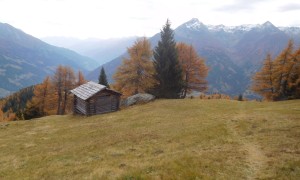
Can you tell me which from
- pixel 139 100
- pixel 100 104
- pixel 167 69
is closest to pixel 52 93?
pixel 100 104

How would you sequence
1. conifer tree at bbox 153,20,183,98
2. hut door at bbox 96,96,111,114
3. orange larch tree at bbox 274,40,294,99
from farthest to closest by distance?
conifer tree at bbox 153,20,183,98
orange larch tree at bbox 274,40,294,99
hut door at bbox 96,96,111,114

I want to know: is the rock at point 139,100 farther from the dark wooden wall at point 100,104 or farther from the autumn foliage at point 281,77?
the autumn foliage at point 281,77

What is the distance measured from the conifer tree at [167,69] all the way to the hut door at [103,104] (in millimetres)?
12939

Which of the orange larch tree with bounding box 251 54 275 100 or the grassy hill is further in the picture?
the orange larch tree with bounding box 251 54 275 100

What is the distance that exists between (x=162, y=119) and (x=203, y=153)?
15522 mm

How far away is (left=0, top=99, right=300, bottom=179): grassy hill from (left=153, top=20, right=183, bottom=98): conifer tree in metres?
23.4

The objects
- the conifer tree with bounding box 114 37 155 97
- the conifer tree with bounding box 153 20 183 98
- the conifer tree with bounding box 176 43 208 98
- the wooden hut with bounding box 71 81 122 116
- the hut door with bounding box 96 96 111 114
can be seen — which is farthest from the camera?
the conifer tree with bounding box 176 43 208 98

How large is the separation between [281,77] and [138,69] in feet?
96.5

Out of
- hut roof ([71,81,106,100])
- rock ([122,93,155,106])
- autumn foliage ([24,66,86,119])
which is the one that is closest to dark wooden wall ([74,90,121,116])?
hut roof ([71,81,106,100])

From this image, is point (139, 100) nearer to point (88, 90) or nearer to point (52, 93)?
point (88, 90)

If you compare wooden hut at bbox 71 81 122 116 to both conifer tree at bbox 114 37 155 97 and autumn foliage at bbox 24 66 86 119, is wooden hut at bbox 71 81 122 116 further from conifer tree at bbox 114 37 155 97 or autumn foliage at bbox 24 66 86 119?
autumn foliage at bbox 24 66 86 119

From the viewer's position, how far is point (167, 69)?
5512cm

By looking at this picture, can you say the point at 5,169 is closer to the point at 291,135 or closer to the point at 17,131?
the point at 17,131

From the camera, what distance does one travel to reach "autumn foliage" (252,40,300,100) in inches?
2132
